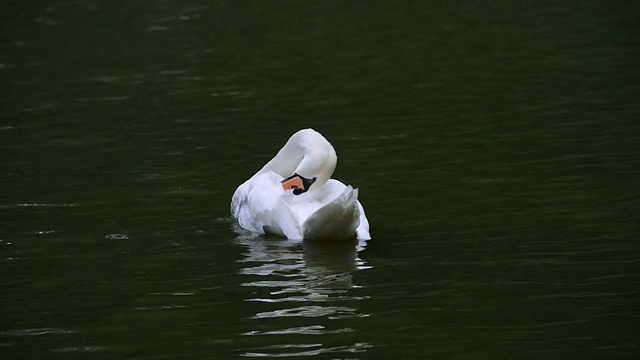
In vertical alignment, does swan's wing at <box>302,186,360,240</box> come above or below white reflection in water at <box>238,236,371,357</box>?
above

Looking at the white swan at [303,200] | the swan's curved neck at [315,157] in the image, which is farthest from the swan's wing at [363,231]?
the swan's curved neck at [315,157]

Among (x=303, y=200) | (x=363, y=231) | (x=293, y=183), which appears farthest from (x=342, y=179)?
(x=363, y=231)

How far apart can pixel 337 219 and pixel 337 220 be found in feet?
0.06

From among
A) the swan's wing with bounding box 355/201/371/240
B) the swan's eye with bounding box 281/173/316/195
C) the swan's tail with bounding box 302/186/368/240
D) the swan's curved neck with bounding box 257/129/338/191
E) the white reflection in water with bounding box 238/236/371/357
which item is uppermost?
the swan's curved neck with bounding box 257/129/338/191

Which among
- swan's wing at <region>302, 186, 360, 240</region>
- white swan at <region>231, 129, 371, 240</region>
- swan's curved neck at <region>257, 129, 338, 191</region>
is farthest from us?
swan's curved neck at <region>257, 129, 338, 191</region>

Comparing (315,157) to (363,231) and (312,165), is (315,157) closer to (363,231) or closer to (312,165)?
(312,165)

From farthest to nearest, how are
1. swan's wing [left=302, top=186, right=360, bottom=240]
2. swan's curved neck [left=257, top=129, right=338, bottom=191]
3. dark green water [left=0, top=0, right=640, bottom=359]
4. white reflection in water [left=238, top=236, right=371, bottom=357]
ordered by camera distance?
swan's curved neck [left=257, top=129, right=338, bottom=191], swan's wing [left=302, top=186, right=360, bottom=240], dark green water [left=0, top=0, right=640, bottom=359], white reflection in water [left=238, top=236, right=371, bottom=357]

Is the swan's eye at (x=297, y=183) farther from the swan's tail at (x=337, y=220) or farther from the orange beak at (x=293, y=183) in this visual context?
the swan's tail at (x=337, y=220)

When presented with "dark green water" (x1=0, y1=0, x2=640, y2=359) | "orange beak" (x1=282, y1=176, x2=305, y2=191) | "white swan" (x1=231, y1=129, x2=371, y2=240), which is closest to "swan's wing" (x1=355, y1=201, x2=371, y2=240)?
"white swan" (x1=231, y1=129, x2=371, y2=240)

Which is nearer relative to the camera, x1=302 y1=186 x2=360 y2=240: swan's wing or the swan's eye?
x1=302 y1=186 x2=360 y2=240: swan's wing

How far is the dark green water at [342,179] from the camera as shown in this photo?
10.5 m

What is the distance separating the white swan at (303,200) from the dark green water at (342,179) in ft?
0.76

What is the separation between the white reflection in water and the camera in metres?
10.0

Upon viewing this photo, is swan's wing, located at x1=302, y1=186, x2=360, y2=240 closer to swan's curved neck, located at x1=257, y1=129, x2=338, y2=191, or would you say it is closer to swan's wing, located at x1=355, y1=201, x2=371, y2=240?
swan's wing, located at x1=355, y1=201, x2=371, y2=240
